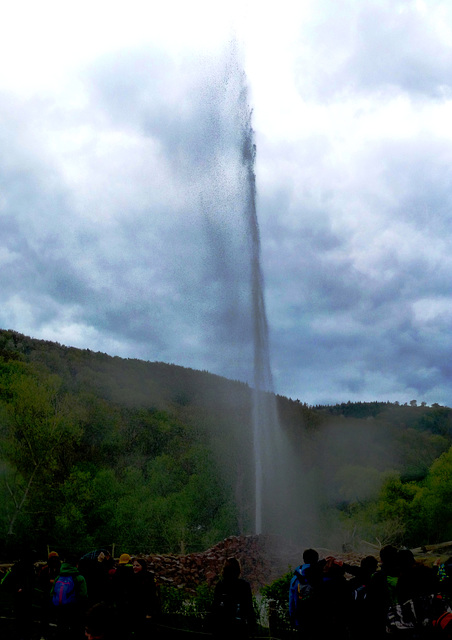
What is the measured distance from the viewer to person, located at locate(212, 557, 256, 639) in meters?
6.28

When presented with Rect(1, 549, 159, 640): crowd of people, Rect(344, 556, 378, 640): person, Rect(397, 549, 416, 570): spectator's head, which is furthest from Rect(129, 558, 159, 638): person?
Rect(397, 549, 416, 570): spectator's head

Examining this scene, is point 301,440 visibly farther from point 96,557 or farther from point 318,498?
point 96,557

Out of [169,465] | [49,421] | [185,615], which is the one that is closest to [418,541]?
[169,465]

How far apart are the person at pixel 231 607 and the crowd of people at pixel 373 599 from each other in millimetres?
700

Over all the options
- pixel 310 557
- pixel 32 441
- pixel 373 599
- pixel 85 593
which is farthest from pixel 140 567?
pixel 32 441

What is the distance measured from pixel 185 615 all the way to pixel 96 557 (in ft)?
11.3

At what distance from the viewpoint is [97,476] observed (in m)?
40.5

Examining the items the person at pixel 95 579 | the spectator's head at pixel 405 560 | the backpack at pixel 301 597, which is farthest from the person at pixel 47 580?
the spectator's head at pixel 405 560

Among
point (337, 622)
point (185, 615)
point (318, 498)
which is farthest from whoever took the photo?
point (318, 498)

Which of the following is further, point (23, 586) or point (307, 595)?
point (23, 586)

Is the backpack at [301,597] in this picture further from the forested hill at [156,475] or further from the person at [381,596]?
the forested hill at [156,475]

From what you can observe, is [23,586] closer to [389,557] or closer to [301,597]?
[301,597]

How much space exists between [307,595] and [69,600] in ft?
9.62

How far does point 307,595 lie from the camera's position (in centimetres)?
656
